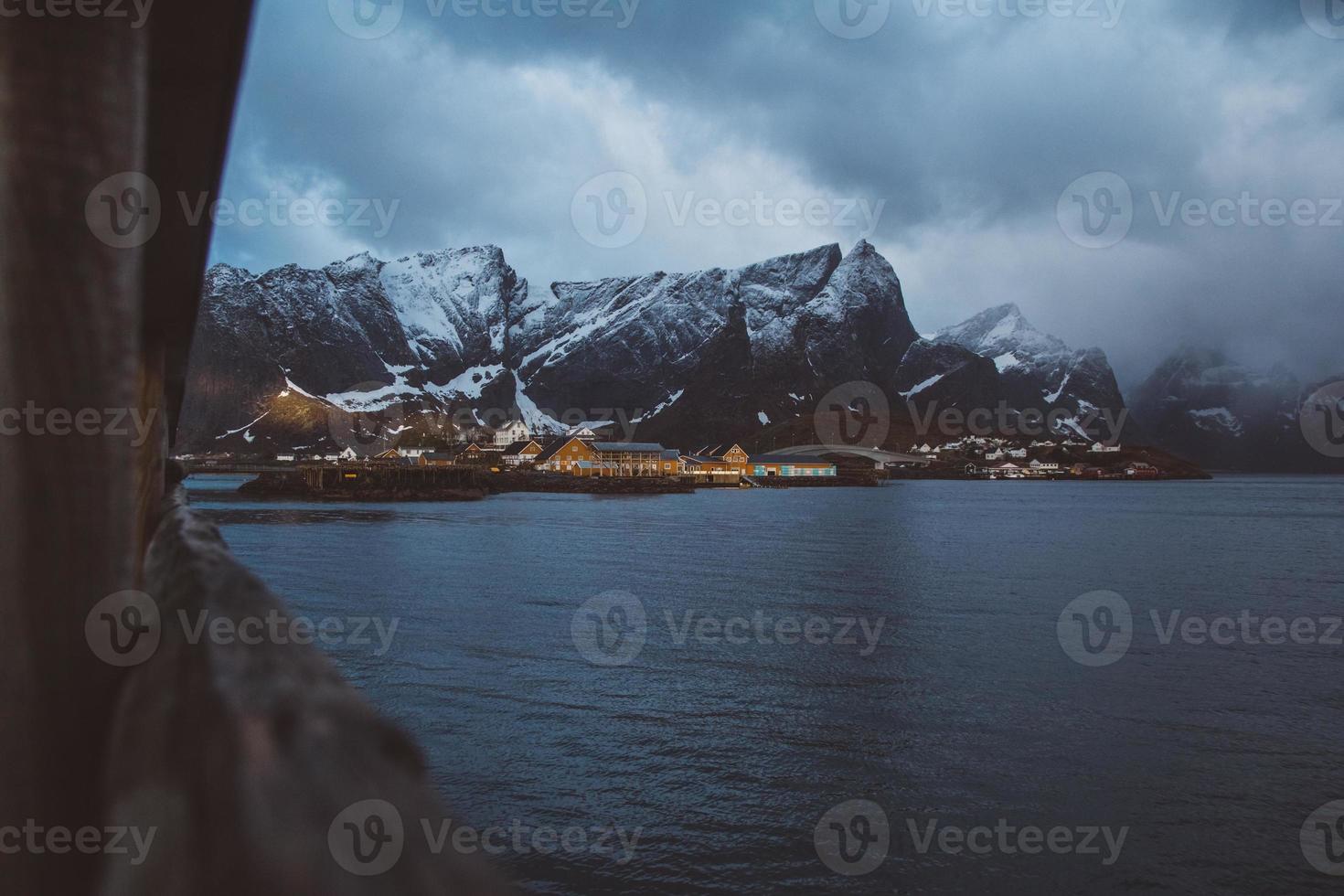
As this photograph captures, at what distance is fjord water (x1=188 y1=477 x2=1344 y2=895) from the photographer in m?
8.20

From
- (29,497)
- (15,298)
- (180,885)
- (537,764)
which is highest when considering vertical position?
(15,298)

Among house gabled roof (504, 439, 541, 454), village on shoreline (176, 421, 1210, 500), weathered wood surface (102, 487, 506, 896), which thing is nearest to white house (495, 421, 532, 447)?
village on shoreline (176, 421, 1210, 500)

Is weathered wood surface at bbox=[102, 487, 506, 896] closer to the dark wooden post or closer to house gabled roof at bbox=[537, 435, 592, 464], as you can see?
the dark wooden post

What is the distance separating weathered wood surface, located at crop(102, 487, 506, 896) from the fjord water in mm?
7851

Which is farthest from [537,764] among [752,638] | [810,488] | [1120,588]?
[810,488]

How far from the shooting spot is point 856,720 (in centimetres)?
1217

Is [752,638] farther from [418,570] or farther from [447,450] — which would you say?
[447,450]

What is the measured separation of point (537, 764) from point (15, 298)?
1017 cm

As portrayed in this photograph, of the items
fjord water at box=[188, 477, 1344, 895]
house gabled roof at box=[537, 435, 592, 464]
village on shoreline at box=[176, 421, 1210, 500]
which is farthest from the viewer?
house gabled roof at box=[537, 435, 592, 464]

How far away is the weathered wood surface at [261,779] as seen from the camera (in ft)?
1.64

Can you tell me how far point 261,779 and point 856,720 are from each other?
12.8 metres

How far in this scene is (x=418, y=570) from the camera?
87.1ft

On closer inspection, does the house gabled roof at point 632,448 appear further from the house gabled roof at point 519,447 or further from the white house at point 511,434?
the white house at point 511,434

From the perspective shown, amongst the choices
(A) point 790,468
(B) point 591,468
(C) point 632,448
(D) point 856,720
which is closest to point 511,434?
(B) point 591,468
